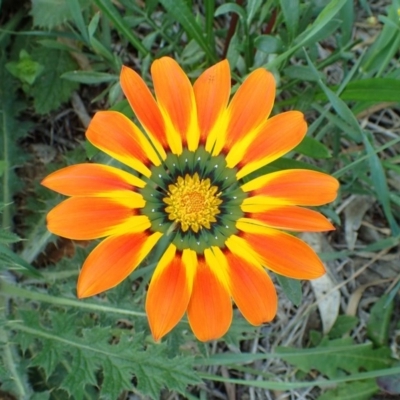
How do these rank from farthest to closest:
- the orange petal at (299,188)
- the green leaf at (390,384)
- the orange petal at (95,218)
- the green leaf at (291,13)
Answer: the green leaf at (390,384), the green leaf at (291,13), the orange petal at (299,188), the orange petal at (95,218)

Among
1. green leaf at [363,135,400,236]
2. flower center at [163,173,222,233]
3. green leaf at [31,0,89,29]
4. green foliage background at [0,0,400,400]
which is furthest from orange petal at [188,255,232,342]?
green leaf at [31,0,89,29]

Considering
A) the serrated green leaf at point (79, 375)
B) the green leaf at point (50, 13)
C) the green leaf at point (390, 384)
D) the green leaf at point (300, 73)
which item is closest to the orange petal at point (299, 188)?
the green leaf at point (300, 73)

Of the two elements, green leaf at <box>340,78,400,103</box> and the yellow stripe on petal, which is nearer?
the yellow stripe on petal

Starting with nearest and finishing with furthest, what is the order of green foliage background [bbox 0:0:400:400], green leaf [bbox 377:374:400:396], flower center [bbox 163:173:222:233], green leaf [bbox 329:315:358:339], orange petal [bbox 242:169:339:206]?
orange petal [bbox 242:169:339:206], flower center [bbox 163:173:222:233], green foliage background [bbox 0:0:400:400], green leaf [bbox 377:374:400:396], green leaf [bbox 329:315:358:339]

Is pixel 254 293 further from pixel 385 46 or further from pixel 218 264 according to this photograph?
pixel 385 46

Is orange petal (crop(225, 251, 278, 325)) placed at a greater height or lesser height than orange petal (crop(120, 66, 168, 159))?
lesser

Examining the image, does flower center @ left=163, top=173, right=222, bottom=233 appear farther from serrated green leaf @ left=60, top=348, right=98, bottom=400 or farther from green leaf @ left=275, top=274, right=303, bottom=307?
serrated green leaf @ left=60, top=348, right=98, bottom=400

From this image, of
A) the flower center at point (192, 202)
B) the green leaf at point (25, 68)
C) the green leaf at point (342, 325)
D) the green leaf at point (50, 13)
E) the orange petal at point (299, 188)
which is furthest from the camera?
the green leaf at point (342, 325)

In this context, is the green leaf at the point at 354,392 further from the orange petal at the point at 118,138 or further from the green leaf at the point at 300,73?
the orange petal at the point at 118,138
